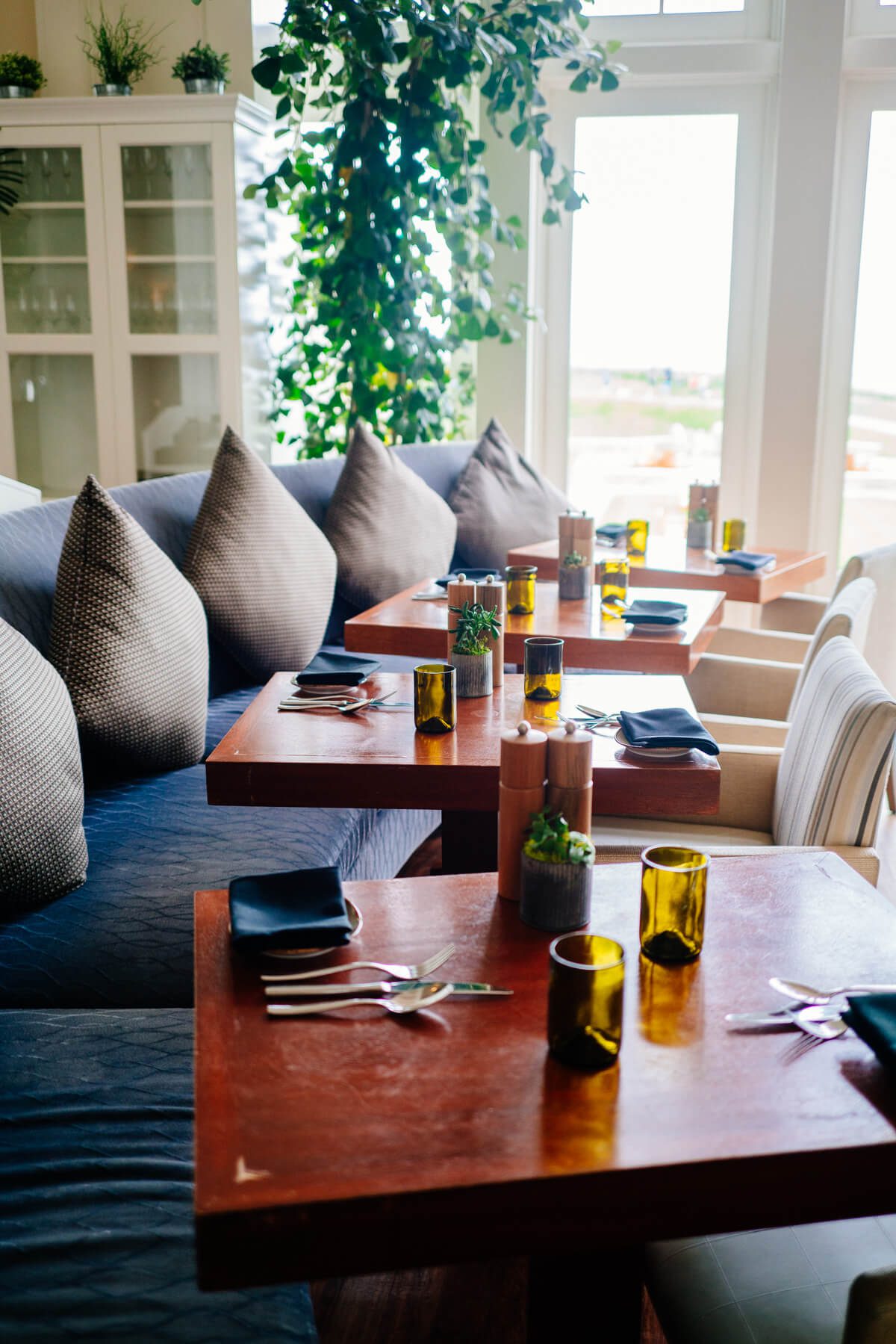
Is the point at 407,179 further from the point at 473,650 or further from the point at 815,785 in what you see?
the point at 815,785

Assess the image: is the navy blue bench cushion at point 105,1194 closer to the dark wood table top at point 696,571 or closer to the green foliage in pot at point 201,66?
the dark wood table top at point 696,571

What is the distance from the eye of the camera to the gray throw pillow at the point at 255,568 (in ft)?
8.71

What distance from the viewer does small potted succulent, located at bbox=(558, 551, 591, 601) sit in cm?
256

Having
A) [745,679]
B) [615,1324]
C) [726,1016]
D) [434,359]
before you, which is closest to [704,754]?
[726,1016]

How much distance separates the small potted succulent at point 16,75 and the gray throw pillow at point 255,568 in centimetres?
235

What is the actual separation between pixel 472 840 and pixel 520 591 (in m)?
0.55

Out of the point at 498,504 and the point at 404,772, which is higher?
the point at 498,504

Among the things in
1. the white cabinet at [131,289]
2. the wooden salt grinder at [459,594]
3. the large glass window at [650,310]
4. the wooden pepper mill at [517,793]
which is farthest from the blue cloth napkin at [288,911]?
the large glass window at [650,310]

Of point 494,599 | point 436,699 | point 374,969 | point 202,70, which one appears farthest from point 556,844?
point 202,70

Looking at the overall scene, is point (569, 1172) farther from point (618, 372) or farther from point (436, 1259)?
point (618, 372)

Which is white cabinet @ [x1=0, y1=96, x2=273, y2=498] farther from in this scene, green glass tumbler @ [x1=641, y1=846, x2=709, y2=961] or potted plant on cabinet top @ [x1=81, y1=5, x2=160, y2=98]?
green glass tumbler @ [x1=641, y1=846, x2=709, y2=961]

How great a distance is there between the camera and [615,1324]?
103cm

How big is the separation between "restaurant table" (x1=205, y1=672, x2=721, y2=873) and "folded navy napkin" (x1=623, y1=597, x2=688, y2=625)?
0.48 meters

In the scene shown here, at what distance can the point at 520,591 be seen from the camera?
2393 millimetres
